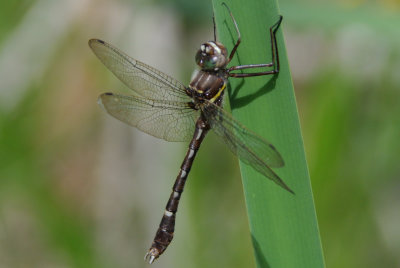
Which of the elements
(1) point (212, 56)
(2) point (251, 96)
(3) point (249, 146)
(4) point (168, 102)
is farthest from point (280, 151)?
(4) point (168, 102)

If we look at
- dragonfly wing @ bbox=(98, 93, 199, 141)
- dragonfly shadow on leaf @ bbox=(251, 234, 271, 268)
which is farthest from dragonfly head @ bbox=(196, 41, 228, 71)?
dragonfly shadow on leaf @ bbox=(251, 234, 271, 268)

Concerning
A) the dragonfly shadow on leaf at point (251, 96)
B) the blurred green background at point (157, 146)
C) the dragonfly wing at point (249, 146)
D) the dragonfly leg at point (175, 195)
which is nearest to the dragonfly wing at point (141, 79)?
the dragonfly leg at point (175, 195)

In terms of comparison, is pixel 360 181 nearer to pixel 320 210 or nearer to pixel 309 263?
pixel 320 210

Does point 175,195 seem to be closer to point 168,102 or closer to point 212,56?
point 168,102

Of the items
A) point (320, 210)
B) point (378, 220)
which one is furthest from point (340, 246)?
point (378, 220)

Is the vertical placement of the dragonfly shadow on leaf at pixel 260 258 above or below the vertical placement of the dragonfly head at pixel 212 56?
below

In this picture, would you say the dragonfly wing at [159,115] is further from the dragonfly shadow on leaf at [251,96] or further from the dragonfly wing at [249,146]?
the dragonfly shadow on leaf at [251,96]
